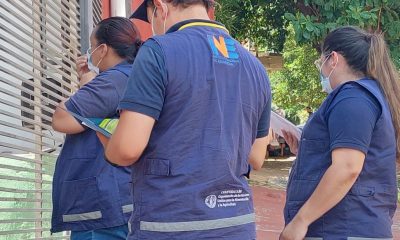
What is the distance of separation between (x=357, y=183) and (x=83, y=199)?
1.24 meters

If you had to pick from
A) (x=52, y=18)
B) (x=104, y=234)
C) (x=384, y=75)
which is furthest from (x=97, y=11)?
(x=384, y=75)

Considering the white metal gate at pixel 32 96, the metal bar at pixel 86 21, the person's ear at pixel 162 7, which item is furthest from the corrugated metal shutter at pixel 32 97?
the person's ear at pixel 162 7

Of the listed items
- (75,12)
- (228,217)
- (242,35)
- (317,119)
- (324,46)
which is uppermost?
(242,35)

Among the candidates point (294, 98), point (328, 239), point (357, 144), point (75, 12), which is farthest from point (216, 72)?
point (294, 98)

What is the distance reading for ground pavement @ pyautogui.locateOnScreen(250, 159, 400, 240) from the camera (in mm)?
10166

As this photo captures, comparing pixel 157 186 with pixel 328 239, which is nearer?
pixel 157 186

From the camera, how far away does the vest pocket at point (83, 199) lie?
3.02 m

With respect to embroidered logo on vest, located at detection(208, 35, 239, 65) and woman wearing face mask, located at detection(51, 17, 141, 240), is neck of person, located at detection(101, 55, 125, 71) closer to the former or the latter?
woman wearing face mask, located at detection(51, 17, 141, 240)

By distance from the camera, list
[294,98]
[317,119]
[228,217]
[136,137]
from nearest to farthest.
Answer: [136,137]
[228,217]
[317,119]
[294,98]

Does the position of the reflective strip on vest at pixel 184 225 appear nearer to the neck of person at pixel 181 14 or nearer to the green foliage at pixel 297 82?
the neck of person at pixel 181 14

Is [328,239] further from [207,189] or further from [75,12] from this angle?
[75,12]

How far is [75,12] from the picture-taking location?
499 centimetres

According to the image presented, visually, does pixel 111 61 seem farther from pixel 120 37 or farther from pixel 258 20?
pixel 258 20

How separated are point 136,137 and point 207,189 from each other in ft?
0.99
